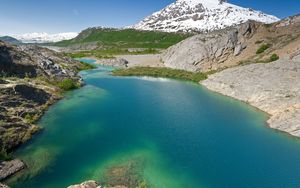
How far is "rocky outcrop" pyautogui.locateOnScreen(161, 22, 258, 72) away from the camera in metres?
113

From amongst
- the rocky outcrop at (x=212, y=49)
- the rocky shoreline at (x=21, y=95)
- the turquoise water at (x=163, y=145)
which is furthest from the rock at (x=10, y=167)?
the rocky outcrop at (x=212, y=49)

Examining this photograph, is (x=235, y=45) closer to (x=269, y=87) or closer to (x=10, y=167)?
(x=269, y=87)

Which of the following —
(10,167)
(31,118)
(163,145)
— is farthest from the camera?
(31,118)

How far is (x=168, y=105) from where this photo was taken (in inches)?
2598

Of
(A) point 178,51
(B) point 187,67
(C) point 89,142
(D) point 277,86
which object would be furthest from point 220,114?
(A) point 178,51

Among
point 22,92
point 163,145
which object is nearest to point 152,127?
point 163,145

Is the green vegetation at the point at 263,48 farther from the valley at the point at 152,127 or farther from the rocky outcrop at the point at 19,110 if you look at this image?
the rocky outcrop at the point at 19,110

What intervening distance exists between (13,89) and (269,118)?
48.6m

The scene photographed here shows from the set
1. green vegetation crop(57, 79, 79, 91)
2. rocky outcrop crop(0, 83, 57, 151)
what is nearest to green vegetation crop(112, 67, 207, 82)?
green vegetation crop(57, 79, 79, 91)

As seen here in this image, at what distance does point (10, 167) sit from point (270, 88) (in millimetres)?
57194

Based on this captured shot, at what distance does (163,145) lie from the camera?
4184 centimetres

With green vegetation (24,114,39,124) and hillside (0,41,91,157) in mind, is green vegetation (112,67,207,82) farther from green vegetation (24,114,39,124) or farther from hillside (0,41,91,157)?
green vegetation (24,114,39,124)

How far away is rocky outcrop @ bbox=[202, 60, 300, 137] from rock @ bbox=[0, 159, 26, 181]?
4093 cm

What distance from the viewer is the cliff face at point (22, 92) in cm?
4088
